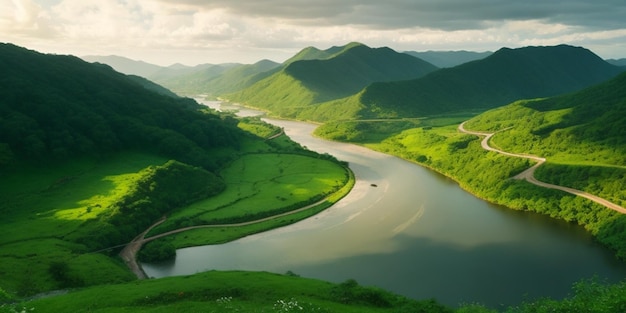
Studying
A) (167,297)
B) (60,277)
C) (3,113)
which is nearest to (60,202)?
(60,277)

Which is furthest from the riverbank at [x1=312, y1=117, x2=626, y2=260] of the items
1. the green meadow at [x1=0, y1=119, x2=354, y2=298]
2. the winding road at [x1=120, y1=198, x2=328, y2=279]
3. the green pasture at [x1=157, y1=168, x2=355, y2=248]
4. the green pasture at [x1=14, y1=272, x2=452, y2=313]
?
the green pasture at [x1=14, y1=272, x2=452, y2=313]

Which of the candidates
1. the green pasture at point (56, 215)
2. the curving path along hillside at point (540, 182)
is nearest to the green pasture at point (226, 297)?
the green pasture at point (56, 215)

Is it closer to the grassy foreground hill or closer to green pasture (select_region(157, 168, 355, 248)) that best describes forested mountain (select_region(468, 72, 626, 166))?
the grassy foreground hill

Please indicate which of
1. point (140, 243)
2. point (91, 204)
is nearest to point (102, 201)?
point (91, 204)

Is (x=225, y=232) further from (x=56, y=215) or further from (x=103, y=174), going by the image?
(x=103, y=174)

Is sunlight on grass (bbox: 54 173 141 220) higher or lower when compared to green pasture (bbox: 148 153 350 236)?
higher

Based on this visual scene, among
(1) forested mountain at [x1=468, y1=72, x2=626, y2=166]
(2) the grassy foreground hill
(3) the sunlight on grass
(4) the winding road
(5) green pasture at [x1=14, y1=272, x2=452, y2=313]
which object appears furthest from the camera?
(1) forested mountain at [x1=468, y1=72, x2=626, y2=166]

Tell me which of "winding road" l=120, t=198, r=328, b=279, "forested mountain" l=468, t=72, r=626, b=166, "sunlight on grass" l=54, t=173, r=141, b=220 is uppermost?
"forested mountain" l=468, t=72, r=626, b=166
